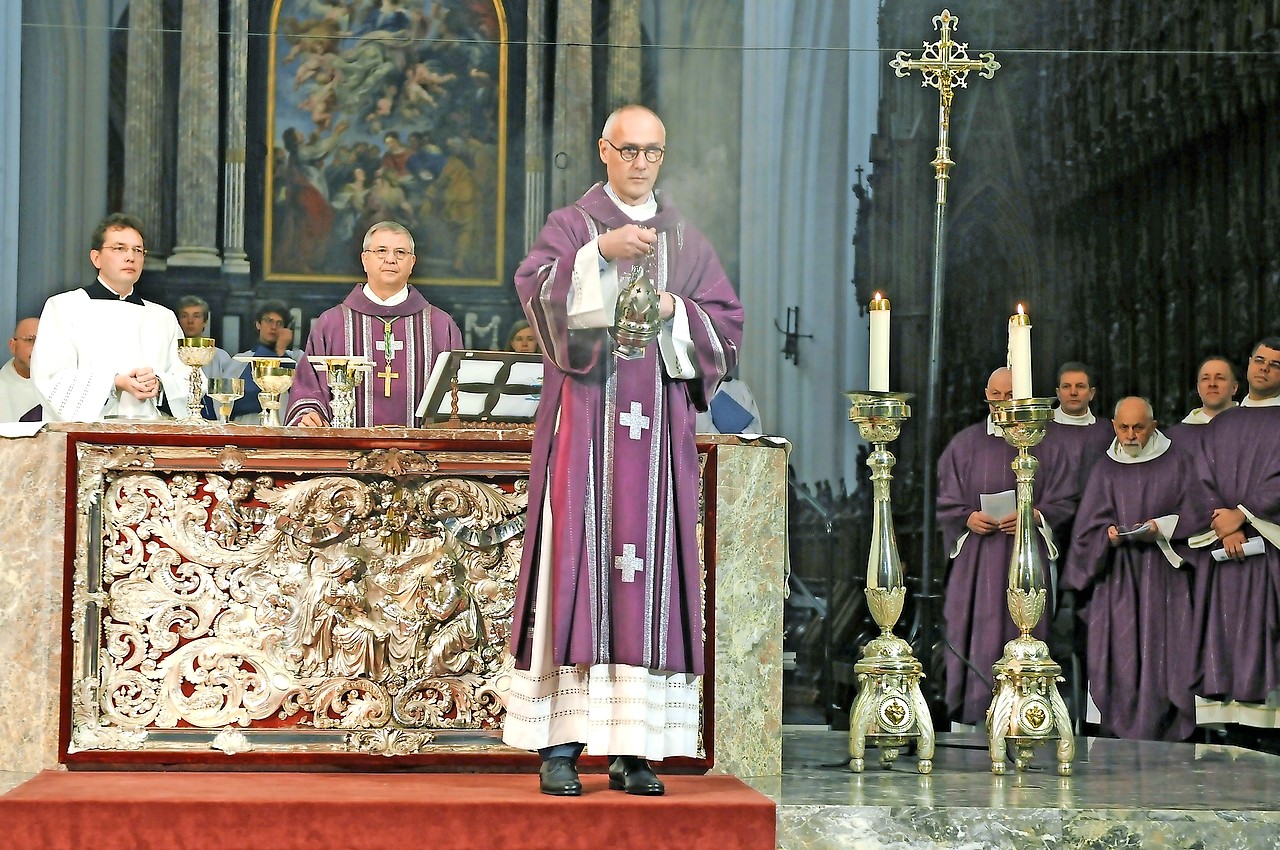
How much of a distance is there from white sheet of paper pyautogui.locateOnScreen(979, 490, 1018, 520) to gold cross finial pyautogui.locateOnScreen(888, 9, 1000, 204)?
1.61 meters

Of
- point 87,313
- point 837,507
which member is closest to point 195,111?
point 87,313

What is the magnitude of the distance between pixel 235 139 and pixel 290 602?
4.51 metres

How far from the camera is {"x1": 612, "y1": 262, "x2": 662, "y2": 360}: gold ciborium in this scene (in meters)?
4.13

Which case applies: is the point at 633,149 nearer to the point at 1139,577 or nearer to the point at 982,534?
the point at 982,534

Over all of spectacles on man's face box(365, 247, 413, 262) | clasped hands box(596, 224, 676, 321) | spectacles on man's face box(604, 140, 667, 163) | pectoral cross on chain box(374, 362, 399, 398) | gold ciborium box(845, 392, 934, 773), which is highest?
spectacles on man's face box(604, 140, 667, 163)

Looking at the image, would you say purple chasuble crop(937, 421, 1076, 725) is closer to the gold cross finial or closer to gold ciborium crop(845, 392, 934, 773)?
the gold cross finial

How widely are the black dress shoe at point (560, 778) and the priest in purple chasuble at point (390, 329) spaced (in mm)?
2264

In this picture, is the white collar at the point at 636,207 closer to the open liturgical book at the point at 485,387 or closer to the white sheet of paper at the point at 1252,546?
the open liturgical book at the point at 485,387

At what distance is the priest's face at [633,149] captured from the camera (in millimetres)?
4305

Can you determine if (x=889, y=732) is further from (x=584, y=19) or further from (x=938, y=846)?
(x=584, y=19)

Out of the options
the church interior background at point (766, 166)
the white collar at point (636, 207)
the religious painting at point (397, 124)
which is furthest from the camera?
the religious painting at point (397, 124)

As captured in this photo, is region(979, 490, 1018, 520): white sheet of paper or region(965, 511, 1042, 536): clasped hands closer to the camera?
region(965, 511, 1042, 536): clasped hands

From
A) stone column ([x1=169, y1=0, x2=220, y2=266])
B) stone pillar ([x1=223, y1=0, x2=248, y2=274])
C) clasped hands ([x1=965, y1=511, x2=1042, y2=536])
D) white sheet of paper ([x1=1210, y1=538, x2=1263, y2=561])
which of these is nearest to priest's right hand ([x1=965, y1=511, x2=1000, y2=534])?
clasped hands ([x1=965, y1=511, x2=1042, y2=536])

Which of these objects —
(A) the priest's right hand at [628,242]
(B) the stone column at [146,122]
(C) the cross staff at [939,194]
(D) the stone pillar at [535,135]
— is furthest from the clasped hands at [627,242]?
(B) the stone column at [146,122]
